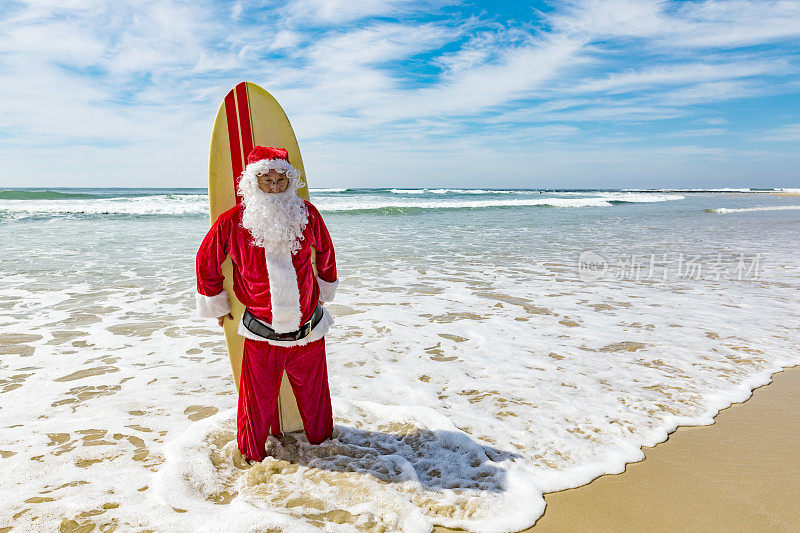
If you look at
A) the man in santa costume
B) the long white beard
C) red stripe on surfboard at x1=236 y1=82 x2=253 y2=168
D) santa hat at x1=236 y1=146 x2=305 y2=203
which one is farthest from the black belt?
red stripe on surfboard at x1=236 y1=82 x2=253 y2=168

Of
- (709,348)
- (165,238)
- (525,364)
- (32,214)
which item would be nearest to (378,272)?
(525,364)

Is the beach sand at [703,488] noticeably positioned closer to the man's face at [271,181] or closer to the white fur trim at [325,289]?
the white fur trim at [325,289]

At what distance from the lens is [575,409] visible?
3160 millimetres

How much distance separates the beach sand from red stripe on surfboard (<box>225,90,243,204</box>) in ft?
7.26

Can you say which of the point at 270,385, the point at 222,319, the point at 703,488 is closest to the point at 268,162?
the point at 222,319

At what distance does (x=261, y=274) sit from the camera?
2.38 m

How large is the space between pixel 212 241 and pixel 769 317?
551 centimetres

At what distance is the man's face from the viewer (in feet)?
7.87

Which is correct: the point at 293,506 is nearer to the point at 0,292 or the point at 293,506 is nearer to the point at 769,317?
the point at 769,317

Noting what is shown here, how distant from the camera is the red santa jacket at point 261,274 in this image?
7.74ft

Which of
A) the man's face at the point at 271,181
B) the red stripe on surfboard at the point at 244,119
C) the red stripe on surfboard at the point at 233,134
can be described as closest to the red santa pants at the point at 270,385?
the man's face at the point at 271,181

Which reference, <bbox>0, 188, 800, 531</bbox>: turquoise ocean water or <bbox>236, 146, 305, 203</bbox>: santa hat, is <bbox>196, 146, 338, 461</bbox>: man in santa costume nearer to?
<bbox>236, 146, 305, 203</bbox>: santa hat

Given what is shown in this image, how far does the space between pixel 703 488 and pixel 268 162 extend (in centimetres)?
256

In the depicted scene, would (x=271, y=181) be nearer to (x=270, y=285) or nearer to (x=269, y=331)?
(x=270, y=285)
